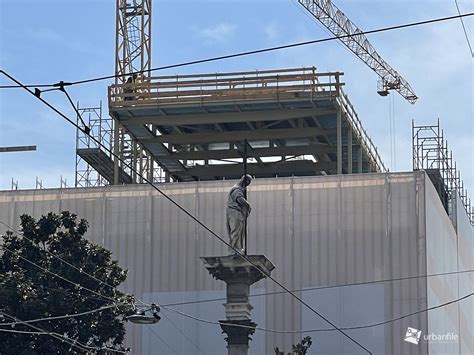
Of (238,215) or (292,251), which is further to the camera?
(292,251)

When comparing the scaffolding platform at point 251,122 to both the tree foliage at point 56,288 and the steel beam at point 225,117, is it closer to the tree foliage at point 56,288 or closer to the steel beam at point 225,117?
the steel beam at point 225,117

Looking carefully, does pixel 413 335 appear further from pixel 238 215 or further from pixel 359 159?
pixel 238 215

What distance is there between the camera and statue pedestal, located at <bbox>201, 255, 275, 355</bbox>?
3278cm

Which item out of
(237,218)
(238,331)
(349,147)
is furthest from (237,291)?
(349,147)

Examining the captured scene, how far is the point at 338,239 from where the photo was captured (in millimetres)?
49125

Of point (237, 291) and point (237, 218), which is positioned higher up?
point (237, 218)

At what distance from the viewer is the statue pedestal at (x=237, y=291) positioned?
1291 inches

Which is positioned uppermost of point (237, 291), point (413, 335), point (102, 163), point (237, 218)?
point (102, 163)

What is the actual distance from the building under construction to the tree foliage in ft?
32.8

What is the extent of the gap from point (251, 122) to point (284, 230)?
8.87 metres

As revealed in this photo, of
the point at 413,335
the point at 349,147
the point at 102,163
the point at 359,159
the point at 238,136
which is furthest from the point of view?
the point at 102,163

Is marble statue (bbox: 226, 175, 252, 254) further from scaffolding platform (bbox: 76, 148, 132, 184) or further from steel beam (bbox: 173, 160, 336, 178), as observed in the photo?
steel beam (bbox: 173, 160, 336, 178)

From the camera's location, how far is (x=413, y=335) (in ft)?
154

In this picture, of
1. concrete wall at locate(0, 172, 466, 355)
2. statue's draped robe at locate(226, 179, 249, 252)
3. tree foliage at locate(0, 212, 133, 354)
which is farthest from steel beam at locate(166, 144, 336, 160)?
statue's draped robe at locate(226, 179, 249, 252)
